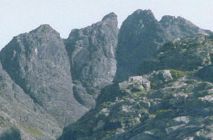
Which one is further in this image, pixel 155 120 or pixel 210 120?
pixel 155 120

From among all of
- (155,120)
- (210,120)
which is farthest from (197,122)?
(155,120)

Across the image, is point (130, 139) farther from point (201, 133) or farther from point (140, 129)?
point (201, 133)

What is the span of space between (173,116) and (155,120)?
4.88 m

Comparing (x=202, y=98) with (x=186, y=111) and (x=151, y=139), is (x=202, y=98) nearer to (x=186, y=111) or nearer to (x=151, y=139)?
(x=186, y=111)

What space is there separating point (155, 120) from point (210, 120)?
1819 cm

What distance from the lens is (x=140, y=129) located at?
19862 centimetres

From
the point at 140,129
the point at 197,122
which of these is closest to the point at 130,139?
the point at 140,129

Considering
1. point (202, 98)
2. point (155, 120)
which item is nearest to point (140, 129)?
point (155, 120)

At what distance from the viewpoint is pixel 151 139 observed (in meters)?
191

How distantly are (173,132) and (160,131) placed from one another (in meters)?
5.70

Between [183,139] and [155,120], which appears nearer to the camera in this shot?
[183,139]

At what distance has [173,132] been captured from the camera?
187125 millimetres

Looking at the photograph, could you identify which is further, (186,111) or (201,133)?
(186,111)

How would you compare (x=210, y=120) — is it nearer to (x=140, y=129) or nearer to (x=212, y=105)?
(x=212, y=105)
